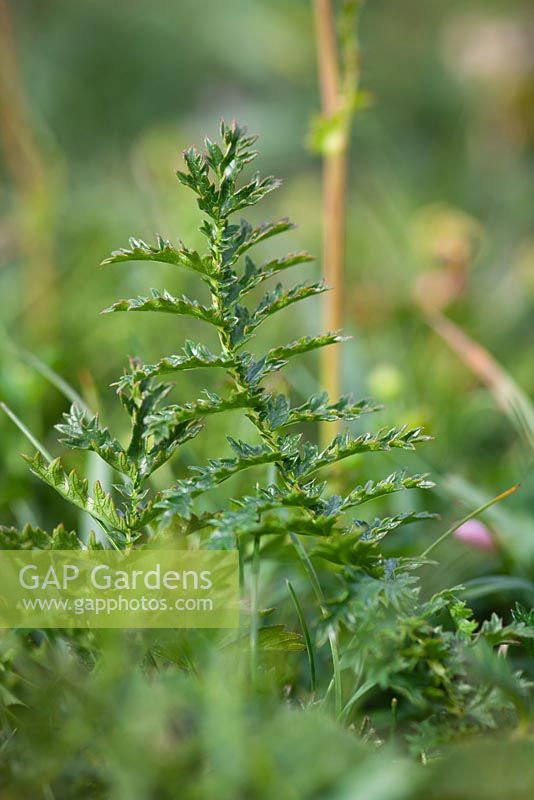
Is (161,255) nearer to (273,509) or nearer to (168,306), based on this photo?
(168,306)

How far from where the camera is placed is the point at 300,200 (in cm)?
178

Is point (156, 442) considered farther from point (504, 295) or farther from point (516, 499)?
point (504, 295)

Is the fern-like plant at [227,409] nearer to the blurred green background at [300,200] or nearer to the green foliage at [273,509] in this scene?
the green foliage at [273,509]

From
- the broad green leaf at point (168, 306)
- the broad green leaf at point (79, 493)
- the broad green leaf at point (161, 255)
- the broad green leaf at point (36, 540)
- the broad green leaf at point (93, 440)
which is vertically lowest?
the broad green leaf at point (36, 540)

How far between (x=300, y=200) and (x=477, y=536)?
1.21 meters

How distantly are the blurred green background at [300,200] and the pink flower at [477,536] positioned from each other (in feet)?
0.06

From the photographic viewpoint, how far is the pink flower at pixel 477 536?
28.0 inches

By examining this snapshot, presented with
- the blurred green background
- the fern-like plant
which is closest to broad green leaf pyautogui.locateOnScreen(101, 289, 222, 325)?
the fern-like plant

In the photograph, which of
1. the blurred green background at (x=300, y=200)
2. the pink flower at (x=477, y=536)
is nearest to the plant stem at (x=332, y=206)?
the blurred green background at (x=300, y=200)

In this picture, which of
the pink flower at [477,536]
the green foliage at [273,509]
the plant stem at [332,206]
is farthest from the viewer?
the plant stem at [332,206]

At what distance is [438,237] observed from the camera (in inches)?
51.1

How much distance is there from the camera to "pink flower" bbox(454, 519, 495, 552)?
2.33ft

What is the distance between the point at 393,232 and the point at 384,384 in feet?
1.94

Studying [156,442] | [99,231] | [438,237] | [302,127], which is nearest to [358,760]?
[156,442]
